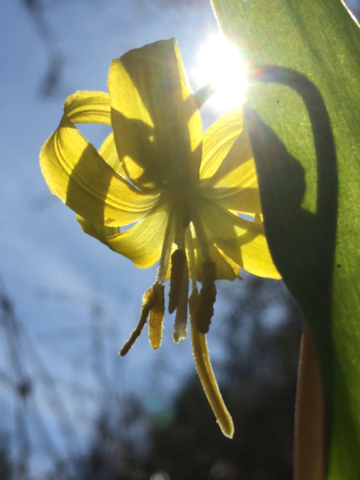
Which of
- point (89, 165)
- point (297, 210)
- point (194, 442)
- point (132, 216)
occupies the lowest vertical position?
point (194, 442)

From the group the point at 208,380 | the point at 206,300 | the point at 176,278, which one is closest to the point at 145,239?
the point at 176,278

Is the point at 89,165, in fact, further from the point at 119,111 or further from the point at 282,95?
the point at 282,95

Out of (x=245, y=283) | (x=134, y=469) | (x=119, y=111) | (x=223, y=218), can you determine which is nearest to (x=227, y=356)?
(x=245, y=283)

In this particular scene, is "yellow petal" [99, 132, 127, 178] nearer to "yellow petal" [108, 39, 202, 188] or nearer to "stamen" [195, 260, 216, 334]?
"yellow petal" [108, 39, 202, 188]

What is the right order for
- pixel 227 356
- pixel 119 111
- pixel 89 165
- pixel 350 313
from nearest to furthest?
pixel 350 313 < pixel 119 111 < pixel 89 165 < pixel 227 356

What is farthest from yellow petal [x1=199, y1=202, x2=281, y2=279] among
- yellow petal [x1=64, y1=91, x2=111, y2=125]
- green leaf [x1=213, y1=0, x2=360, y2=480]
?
green leaf [x1=213, y1=0, x2=360, y2=480]

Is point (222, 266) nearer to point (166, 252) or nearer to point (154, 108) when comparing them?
point (166, 252)
